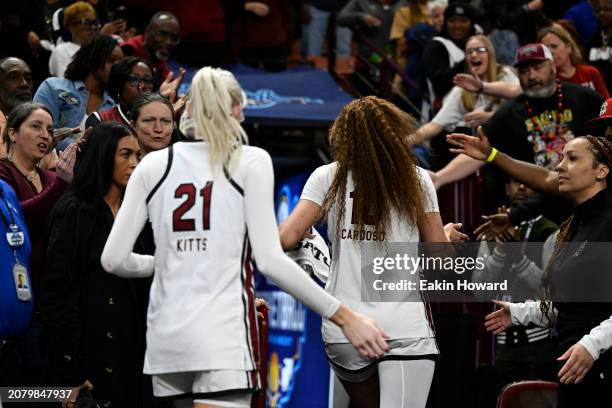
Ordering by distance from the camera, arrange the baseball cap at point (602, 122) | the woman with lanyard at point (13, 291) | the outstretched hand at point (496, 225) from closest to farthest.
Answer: the woman with lanyard at point (13, 291) → the baseball cap at point (602, 122) → the outstretched hand at point (496, 225)

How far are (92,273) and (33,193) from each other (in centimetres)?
103

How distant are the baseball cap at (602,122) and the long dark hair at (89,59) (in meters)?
3.18

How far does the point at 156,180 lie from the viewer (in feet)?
14.0

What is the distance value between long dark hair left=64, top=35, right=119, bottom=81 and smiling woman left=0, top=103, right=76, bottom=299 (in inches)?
55.3

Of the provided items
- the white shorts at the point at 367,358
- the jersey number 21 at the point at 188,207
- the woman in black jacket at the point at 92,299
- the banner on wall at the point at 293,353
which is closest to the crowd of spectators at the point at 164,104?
the woman in black jacket at the point at 92,299

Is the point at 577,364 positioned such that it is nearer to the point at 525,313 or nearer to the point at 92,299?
the point at 525,313

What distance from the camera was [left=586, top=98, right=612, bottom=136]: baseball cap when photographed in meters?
6.71

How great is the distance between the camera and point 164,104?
6242mm

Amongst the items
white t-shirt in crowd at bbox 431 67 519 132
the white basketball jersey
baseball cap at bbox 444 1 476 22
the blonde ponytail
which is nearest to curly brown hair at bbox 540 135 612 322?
the white basketball jersey

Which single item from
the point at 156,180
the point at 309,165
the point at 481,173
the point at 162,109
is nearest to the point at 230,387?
the point at 156,180

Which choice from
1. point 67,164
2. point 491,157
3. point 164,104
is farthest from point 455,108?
point 67,164

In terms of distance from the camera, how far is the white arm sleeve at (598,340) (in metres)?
5.14

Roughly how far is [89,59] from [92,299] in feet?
9.69

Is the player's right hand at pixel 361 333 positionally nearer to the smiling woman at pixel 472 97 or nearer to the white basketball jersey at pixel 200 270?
the white basketball jersey at pixel 200 270
